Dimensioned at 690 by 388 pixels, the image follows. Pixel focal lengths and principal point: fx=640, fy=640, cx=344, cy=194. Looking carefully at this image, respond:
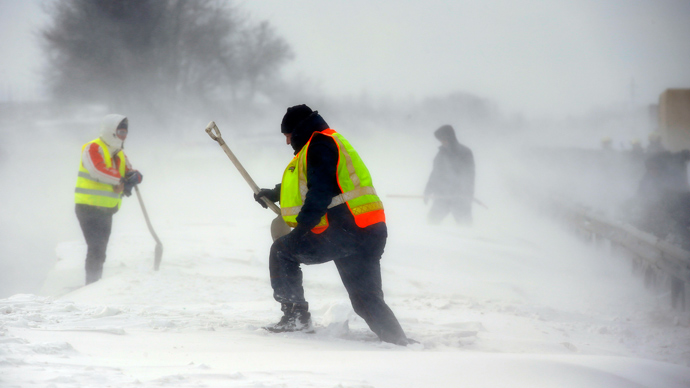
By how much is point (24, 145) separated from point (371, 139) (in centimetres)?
1386

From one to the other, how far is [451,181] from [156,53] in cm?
1916

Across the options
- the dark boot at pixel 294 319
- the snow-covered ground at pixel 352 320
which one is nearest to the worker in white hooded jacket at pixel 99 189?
the snow-covered ground at pixel 352 320

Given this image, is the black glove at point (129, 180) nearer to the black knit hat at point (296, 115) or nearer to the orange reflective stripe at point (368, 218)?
the black knit hat at point (296, 115)

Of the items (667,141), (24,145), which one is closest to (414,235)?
(667,141)

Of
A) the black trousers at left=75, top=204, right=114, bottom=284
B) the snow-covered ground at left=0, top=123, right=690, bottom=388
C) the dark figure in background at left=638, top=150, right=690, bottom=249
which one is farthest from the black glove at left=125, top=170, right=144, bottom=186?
the dark figure in background at left=638, top=150, right=690, bottom=249

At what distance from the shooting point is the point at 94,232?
214 inches

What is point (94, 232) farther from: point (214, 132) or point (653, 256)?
point (653, 256)

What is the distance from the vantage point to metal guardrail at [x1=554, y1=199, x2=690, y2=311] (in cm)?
559

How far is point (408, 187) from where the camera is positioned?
18.8 meters

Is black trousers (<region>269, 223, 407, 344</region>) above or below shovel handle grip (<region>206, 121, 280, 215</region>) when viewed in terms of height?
below

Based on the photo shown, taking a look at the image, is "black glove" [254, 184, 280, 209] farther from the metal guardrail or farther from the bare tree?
the bare tree

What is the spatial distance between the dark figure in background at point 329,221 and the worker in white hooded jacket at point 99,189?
2.59m

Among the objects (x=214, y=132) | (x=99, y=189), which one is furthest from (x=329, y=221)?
(x=99, y=189)

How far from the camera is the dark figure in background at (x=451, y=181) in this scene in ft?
31.0
